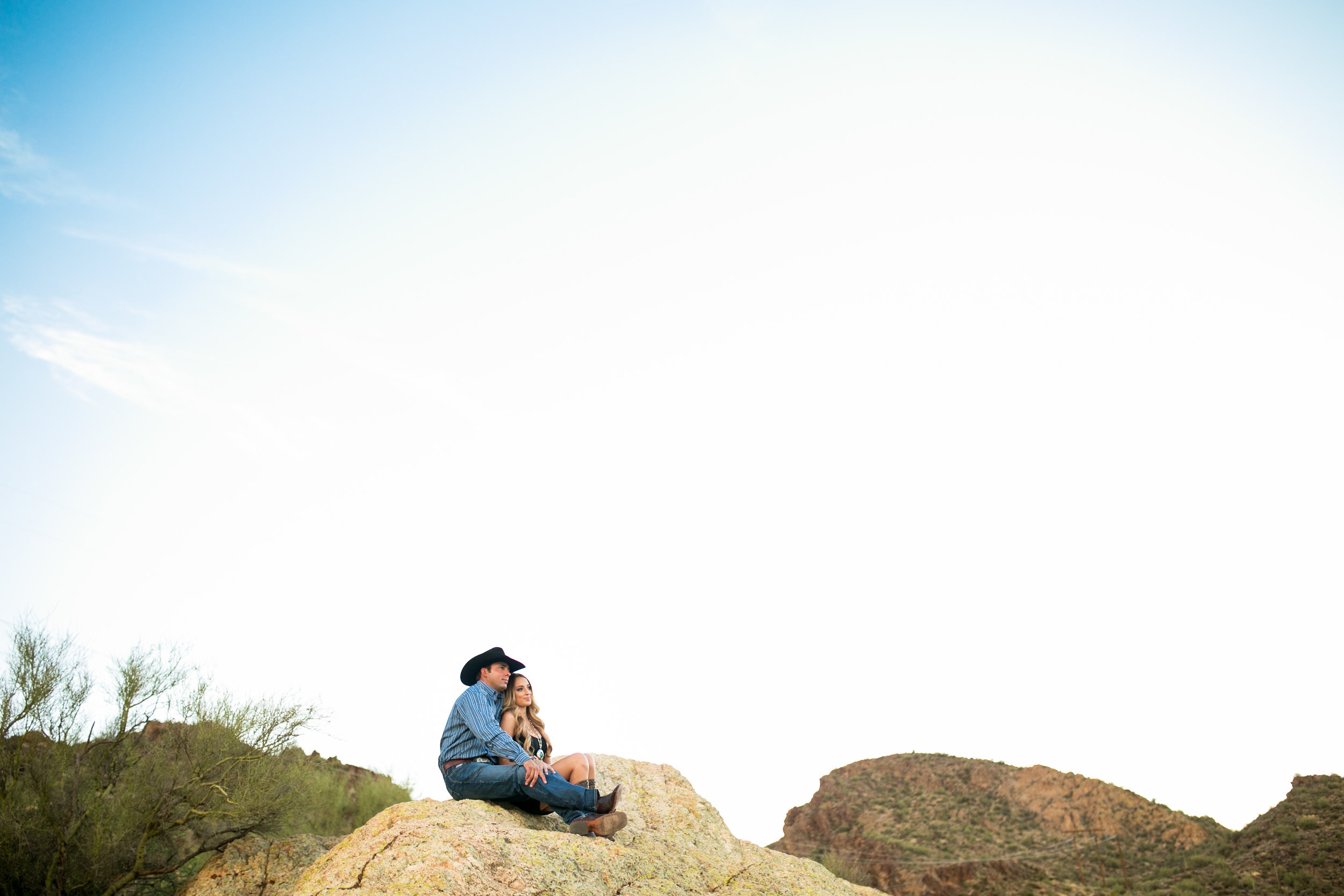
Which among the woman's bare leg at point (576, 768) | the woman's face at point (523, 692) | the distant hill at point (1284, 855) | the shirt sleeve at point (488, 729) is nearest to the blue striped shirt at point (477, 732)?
the shirt sleeve at point (488, 729)

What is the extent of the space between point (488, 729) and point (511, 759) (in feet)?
1.03

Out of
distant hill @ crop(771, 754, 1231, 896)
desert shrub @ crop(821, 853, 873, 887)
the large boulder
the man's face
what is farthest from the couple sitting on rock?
desert shrub @ crop(821, 853, 873, 887)

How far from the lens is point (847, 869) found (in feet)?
94.4

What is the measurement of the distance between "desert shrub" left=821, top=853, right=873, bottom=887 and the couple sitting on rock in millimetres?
21816

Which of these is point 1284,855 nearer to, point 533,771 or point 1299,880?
point 1299,880

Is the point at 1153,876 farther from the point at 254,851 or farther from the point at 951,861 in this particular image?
the point at 254,851

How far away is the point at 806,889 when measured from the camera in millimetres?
7160

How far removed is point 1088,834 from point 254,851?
3567 centimetres

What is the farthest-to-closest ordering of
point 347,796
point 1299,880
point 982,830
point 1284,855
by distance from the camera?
point 982,830, point 1284,855, point 347,796, point 1299,880

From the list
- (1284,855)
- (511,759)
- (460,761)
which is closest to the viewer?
(511,759)

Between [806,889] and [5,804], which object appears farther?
[5,804]

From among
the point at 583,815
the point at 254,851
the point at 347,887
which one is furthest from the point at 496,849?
the point at 254,851

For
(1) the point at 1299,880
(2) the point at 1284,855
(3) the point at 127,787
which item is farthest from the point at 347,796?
(2) the point at 1284,855

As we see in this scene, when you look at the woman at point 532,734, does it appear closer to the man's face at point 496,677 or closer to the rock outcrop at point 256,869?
the man's face at point 496,677
